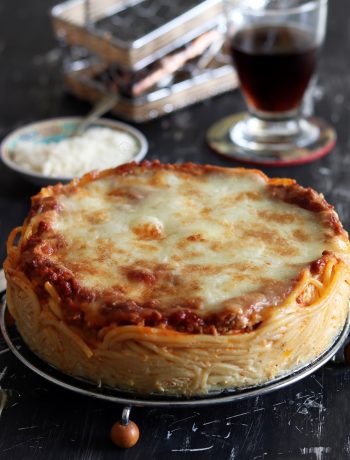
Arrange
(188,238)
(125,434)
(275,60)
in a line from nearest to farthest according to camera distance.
→ (125,434), (188,238), (275,60)

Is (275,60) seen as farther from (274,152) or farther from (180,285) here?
(180,285)

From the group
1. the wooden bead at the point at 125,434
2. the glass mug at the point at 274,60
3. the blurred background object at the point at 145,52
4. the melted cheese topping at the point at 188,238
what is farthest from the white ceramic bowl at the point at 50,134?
the wooden bead at the point at 125,434

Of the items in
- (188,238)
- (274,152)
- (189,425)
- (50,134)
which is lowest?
(274,152)

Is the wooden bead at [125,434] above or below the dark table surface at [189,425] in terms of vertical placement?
above

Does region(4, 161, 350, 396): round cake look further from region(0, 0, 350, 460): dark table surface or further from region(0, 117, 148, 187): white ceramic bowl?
region(0, 117, 148, 187): white ceramic bowl

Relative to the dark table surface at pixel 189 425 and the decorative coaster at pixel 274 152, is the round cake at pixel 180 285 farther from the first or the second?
the decorative coaster at pixel 274 152

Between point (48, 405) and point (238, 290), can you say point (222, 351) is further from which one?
point (48, 405)

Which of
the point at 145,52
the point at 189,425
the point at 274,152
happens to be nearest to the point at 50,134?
the point at 145,52
